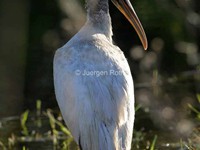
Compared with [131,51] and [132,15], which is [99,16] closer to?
[132,15]

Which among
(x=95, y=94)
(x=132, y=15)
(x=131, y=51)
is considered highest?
(x=132, y=15)

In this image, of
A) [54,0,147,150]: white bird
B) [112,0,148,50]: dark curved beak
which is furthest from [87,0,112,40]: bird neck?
[54,0,147,150]: white bird

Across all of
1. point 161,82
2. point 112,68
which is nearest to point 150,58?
point 161,82

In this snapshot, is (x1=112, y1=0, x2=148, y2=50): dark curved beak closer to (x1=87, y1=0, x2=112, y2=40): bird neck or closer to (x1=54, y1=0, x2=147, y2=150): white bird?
(x1=87, y1=0, x2=112, y2=40): bird neck

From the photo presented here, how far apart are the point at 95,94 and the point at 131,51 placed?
3998 millimetres

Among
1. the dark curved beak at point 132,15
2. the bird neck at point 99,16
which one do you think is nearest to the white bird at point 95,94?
the bird neck at point 99,16

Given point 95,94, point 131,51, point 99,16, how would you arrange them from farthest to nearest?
point 131,51 → point 99,16 → point 95,94

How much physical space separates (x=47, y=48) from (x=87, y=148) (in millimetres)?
4647

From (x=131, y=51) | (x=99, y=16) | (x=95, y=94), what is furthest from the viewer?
(x=131, y=51)

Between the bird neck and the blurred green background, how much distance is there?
4.59 feet

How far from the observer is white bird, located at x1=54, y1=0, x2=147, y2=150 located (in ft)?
19.1

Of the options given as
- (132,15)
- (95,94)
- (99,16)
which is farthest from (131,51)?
(95,94)

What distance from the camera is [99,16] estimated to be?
22.9 feet

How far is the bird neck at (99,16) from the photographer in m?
6.95
